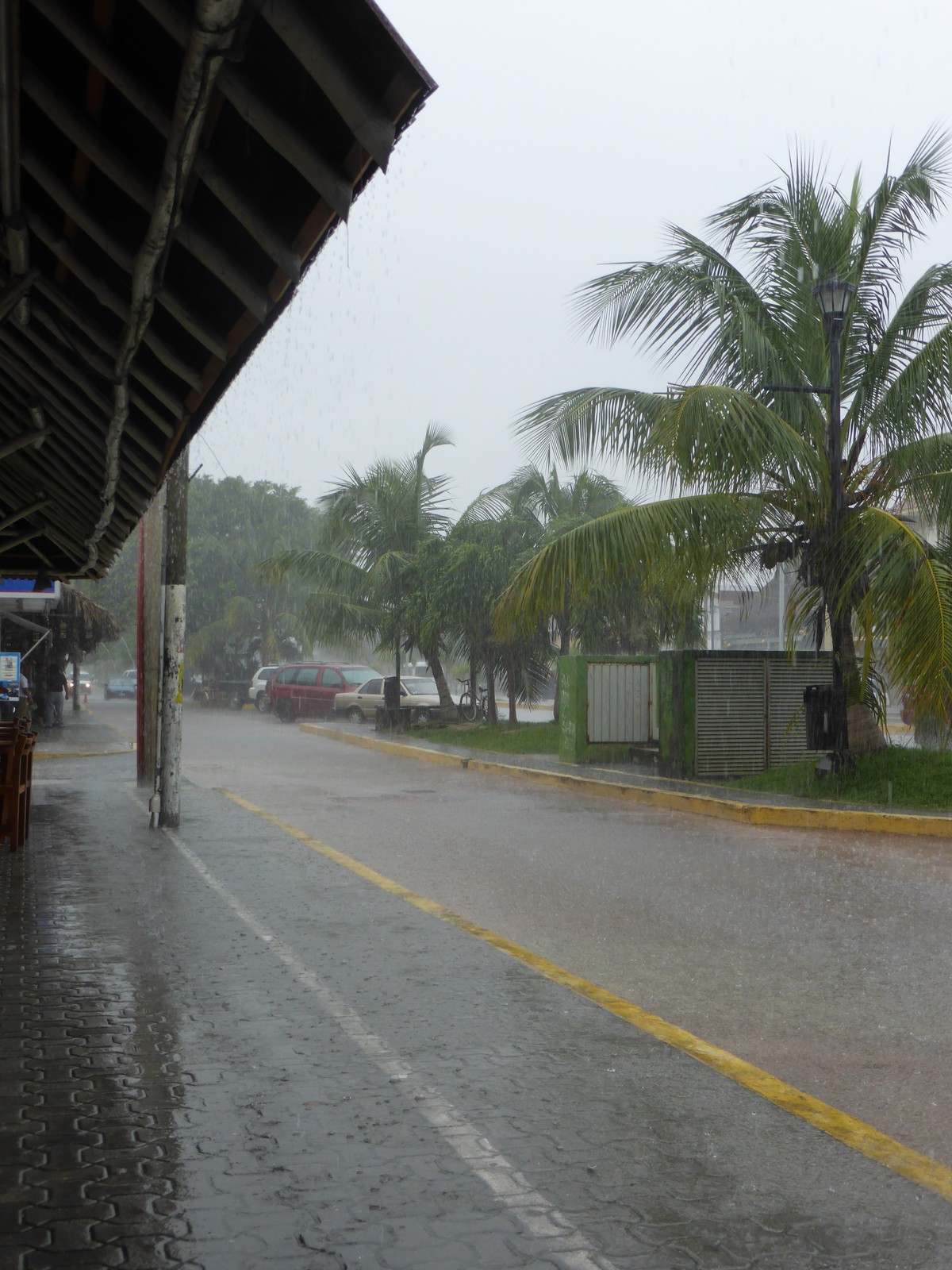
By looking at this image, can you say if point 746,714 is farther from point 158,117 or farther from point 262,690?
point 262,690

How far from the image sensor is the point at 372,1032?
557 centimetres

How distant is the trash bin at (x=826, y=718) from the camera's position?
50.0ft

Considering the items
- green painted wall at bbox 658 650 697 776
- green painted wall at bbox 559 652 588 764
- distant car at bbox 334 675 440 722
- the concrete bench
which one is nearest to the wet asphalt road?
green painted wall at bbox 658 650 697 776

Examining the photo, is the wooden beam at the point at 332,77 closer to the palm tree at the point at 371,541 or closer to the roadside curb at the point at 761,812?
the roadside curb at the point at 761,812

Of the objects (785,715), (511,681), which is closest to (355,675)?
(511,681)

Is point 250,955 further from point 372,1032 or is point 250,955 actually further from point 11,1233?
point 11,1233

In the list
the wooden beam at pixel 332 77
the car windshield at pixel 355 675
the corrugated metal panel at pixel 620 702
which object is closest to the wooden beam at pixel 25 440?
the wooden beam at pixel 332 77

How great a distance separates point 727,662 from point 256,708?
32491 mm

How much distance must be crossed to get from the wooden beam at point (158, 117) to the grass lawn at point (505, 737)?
1924cm

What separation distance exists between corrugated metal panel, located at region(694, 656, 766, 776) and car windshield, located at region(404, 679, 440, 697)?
57.9 ft

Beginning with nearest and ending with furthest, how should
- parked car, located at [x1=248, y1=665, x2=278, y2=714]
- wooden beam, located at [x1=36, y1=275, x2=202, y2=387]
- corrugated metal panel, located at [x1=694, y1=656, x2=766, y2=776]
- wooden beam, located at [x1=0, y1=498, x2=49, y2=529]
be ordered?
1. wooden beam, located at [x1=36, y1=275, x2=202, y2=387]
2. wooden beam, located at [x1=0, y1=498, x2=49, y2=529]
3. corrugated metal panel, located at [x1=694, y1=656, x2=766, y2=776]
4. parked car, located at [x1=248, y1=665, x2=278, y2=714]

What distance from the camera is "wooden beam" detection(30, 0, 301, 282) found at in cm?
325

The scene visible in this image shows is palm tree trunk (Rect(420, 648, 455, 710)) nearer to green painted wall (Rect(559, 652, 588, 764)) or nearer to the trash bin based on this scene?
green painted wall (Rect(559, 652, 588, 764))

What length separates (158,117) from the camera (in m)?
3.55
